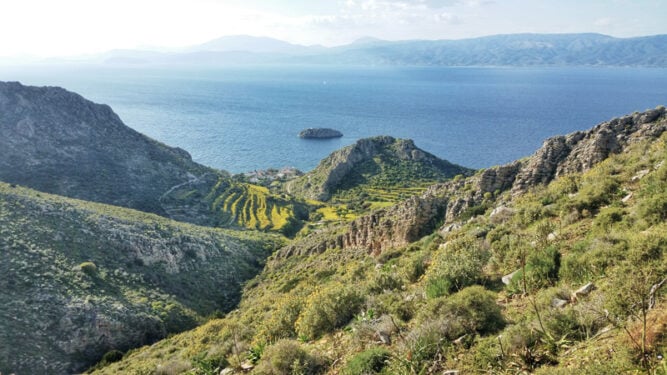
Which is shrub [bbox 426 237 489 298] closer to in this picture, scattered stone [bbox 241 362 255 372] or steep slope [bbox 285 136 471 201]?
scattered stone [bbox 241 362 255 372]

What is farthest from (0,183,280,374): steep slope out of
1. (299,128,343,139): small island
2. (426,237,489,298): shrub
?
(299,128,343,139): small island

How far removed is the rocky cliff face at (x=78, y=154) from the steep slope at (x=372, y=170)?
27.2m

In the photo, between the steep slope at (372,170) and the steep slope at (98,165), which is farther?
the steep slope at (372,170)

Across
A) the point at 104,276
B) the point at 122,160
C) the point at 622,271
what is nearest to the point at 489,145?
the point at 122,160

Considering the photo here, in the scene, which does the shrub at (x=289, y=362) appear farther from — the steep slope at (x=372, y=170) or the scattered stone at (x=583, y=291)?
the steep slope at (x=372, y=170)

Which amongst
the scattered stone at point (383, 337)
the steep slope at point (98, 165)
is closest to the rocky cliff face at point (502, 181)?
the scattered stone at point (383, 337)

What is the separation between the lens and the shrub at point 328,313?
41.4 ft

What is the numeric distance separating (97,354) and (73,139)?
62728 millimetres

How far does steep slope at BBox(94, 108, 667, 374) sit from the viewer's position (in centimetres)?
745

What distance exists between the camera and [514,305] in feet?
33.5

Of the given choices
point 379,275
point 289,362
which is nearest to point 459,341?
point 289,362

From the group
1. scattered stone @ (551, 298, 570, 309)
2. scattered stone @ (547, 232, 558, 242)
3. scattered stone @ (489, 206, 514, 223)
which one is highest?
scattered stone @ (547, 232, 558, 242)

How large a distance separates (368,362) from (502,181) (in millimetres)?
23201

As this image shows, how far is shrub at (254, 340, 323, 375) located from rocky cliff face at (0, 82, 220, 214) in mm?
62618
